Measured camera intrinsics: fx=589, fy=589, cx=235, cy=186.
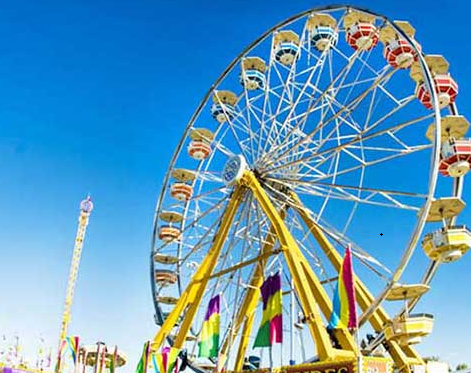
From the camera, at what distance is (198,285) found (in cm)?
2362

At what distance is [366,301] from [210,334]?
19.1ft

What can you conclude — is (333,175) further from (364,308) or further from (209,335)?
(209,335)

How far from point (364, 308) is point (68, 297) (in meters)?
49.3

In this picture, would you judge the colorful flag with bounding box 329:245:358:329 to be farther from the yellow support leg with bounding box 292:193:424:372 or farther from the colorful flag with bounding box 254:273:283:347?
the yellow support leg with bounding box 292:193:424:372

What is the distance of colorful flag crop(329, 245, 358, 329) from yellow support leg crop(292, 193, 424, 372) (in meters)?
3.33

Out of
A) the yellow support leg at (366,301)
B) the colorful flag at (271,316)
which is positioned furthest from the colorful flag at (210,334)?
the yellow support leg at (366,301)

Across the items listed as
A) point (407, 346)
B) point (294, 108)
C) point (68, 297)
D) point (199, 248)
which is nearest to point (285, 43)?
point (294, 108)

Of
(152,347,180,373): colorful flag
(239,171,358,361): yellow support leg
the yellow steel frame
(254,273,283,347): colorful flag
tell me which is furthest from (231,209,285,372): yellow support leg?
(254,273,283,347): colorful flag

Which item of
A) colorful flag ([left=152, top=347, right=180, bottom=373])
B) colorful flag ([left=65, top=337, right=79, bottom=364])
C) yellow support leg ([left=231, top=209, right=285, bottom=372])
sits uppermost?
yellow support leg ([left=231, top=209, right=285, bottom=372])

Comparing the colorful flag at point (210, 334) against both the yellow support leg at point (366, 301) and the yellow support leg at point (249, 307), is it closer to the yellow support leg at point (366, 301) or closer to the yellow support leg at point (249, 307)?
the yellow support leg at point (249, 307)

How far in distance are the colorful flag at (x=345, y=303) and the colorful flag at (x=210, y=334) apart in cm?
567

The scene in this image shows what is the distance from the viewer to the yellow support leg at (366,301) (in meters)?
19.9

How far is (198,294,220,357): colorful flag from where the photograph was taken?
21.4 meters

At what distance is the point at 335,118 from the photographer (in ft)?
69.9
